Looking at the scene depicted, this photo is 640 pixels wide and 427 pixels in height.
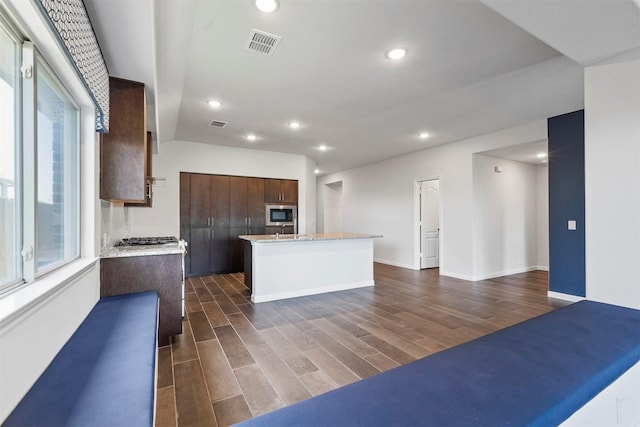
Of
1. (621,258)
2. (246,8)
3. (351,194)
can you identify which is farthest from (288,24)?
(351,194)

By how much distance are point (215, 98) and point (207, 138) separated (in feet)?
6.72

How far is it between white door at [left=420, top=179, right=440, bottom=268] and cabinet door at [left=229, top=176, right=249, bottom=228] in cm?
391

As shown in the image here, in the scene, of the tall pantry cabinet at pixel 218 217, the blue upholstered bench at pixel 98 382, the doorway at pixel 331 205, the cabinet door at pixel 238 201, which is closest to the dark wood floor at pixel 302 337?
the blue upholstered bench at pixel 98 382

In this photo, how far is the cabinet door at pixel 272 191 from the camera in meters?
6.35

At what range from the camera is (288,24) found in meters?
2.16

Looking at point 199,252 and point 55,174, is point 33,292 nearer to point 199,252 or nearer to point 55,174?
point 55,174

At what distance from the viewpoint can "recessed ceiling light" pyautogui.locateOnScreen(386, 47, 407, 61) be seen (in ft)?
8.15

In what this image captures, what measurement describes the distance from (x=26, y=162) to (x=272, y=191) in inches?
203

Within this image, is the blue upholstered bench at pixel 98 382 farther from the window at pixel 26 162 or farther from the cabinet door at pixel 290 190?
the cabinet door at pixel 290 190

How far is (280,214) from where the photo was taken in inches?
253

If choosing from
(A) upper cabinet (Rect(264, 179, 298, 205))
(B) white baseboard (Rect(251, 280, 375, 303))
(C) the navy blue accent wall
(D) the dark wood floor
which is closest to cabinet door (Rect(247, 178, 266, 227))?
(A) upper cabinet (Rect(264, 179, 298, 205))

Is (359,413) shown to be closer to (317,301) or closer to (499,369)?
(499,369)

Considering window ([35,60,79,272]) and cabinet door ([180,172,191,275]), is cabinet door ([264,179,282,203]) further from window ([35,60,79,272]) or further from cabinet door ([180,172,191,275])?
window ([35,60,79,272])

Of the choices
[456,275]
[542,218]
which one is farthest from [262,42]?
[542,218]
